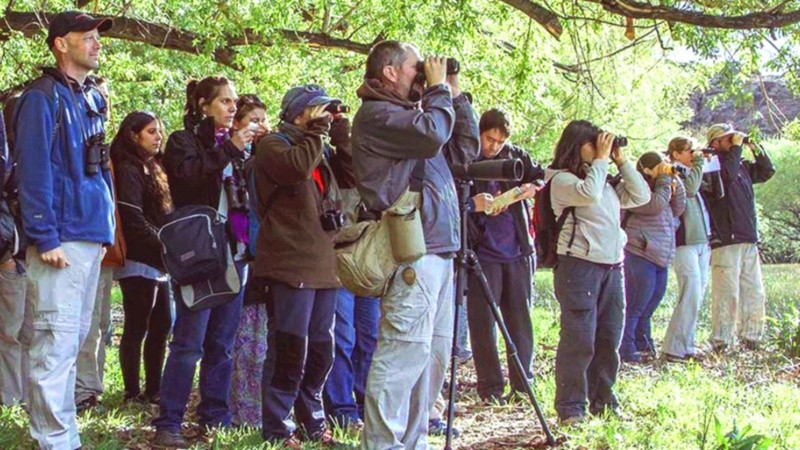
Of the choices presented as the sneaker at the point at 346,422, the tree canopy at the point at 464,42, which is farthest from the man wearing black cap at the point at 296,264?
the tree canopy at the point at 464,42

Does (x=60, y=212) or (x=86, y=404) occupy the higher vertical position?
(x=60, y=212)

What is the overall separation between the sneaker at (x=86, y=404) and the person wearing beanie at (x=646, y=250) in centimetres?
447

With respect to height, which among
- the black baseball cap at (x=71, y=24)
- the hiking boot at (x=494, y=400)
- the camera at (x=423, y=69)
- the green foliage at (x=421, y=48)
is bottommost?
the hiking boot at (x=494, y=400)

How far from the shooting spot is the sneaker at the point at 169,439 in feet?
18.3

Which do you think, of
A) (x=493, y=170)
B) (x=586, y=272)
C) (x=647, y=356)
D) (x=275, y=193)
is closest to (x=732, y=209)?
(x=647, y=356)

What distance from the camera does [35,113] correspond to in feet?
16.0

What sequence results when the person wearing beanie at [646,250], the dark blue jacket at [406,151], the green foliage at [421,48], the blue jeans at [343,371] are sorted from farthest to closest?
1. the green foliage at [421,48]
2. the person wearing beanie at [646,250]
3. the blue jeans at [343,371]
4. the dark blue jacket at [406,151]

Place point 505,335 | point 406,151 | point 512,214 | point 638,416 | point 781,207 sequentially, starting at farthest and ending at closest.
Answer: point 781,207
point 512,214
point 638,416
point 505,335
point 406,151

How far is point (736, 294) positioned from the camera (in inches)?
389

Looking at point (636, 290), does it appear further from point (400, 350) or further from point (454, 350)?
point (400, 350)

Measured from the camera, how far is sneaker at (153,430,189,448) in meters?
5.59

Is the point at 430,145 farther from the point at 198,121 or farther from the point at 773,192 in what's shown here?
the point at 773,192

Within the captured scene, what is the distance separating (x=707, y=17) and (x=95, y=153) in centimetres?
354

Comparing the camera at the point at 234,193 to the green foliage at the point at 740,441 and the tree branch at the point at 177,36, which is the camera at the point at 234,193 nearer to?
the green foliage at the point at 740,441
